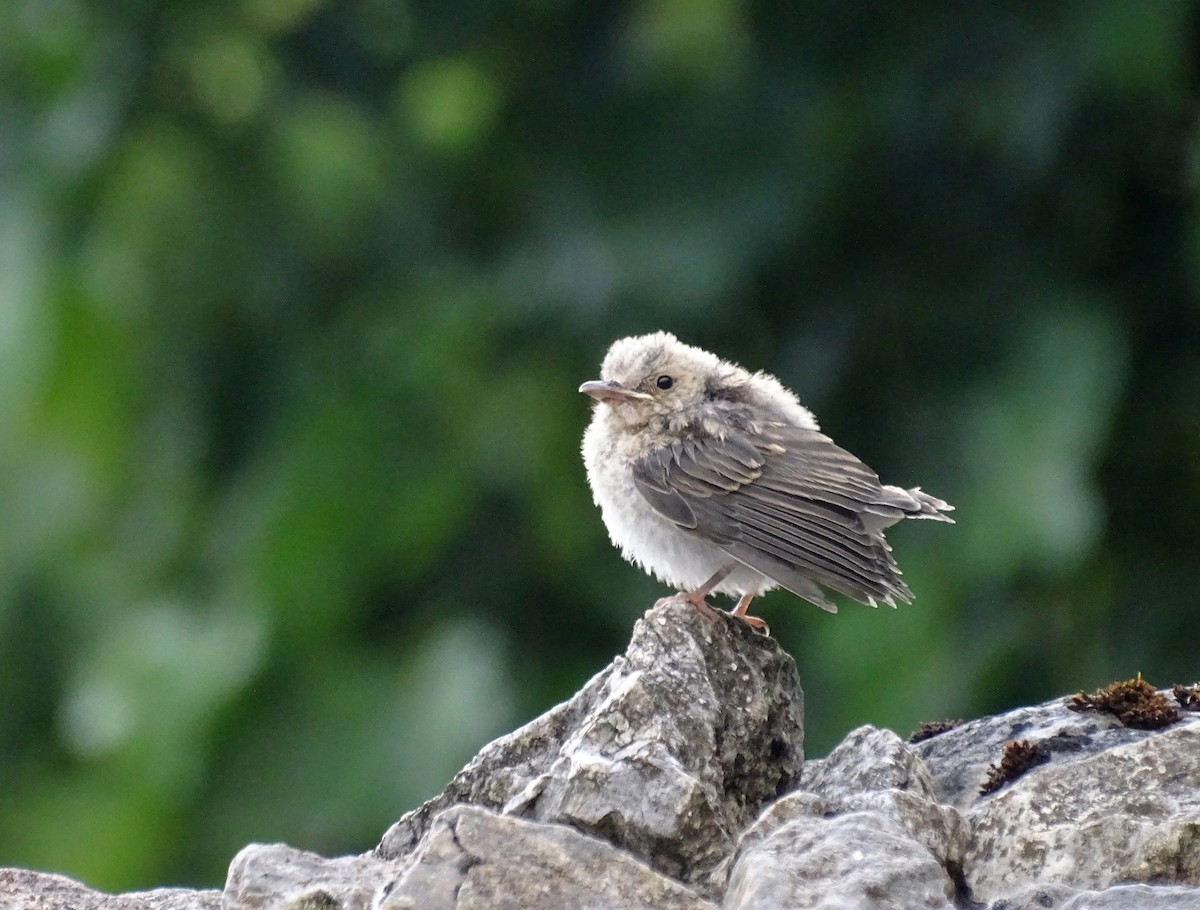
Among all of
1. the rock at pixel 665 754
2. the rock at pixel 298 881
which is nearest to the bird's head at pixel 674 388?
the rock at pixel 665 754

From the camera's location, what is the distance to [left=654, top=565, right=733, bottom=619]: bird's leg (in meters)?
4.43

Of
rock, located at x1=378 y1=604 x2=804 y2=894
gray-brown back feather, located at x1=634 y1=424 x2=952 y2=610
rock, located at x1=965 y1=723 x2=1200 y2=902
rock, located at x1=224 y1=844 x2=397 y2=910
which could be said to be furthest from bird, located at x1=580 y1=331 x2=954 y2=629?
rock, located at x1=224 y1=844 x2=397 y2=910

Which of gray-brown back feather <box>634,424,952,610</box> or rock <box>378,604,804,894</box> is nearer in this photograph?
rock <box>378,604,804,894</box>

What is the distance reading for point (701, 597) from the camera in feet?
15.8

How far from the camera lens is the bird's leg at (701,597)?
14.5 ft

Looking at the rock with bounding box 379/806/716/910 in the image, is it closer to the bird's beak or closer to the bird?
the bird

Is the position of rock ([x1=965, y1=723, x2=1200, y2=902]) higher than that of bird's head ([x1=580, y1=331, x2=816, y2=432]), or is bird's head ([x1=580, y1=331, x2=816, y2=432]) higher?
bird's head ([x1=580, y1=331, x2=816, y2=432])

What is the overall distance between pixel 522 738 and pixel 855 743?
0.77 m

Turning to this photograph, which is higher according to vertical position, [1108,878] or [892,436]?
[892,436]

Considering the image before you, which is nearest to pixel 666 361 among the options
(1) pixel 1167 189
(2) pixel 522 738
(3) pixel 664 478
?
(3) pixel 664 478

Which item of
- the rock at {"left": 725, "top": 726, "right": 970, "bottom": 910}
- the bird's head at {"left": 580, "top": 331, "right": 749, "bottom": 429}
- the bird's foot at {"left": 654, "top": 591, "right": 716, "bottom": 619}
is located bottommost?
the rock at {"left": 725, "top": 726, "right": 970, "bottom": 910}

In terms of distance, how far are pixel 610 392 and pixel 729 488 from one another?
0.62m

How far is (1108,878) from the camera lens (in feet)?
10.6

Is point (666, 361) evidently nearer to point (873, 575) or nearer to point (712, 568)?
point (712, 568)
